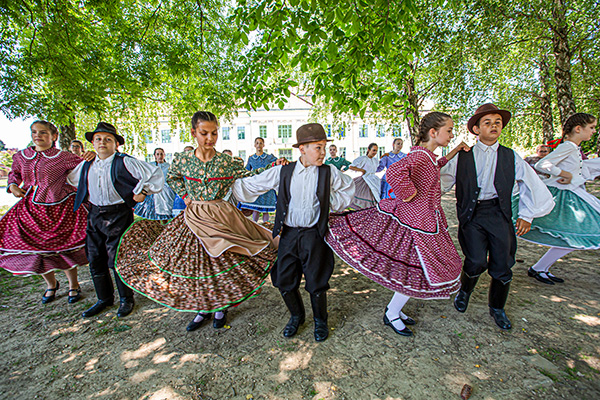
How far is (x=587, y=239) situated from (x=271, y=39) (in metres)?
4.65

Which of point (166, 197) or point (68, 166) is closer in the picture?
point (68, 166)

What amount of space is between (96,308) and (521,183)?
495cm

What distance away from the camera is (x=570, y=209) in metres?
3.46

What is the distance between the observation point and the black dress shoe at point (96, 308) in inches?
127

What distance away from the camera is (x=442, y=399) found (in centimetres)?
199

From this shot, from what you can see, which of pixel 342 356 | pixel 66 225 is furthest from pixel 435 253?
pixel 66 225

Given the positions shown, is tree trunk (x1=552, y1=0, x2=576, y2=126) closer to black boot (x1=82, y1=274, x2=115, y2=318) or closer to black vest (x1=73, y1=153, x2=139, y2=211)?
black vest (x1=73, y1=153, x2=139, y2=211)

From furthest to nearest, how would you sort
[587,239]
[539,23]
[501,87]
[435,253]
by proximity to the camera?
[501,87] < [539,23] < [587,239] < [435,253]

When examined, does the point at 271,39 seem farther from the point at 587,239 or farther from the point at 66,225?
the point at 587,239

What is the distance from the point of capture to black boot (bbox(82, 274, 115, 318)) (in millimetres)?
3254

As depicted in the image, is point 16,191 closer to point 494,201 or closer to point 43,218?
point 43,218

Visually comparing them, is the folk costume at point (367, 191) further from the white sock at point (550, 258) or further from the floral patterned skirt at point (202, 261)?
the floral patterned skirt at point (202, 261)

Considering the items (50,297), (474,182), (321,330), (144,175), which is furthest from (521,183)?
(50,297)

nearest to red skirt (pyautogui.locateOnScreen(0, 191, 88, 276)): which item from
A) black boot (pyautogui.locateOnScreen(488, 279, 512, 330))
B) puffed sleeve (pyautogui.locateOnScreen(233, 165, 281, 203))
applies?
puffed sleeve (pyautogui.locateOnScreen(233, 165, 281, 203))
